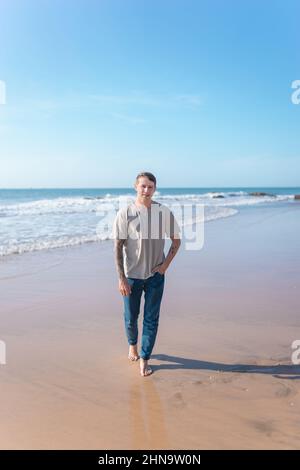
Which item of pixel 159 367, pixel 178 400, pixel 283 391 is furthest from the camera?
pixel 159 367

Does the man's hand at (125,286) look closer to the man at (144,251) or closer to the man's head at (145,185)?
the man at (144,251)

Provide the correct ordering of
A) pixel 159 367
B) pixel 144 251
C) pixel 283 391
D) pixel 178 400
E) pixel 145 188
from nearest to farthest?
pixel 178 400 → pixel 283 391 → pixel 145 188 → pixel 144 251 → pixel 159 367

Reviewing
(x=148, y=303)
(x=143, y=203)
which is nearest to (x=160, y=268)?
(x=148, y=303)

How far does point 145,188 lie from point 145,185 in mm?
31

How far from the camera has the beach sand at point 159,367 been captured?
310cm

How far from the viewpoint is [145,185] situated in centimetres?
407

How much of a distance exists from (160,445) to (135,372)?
125cm

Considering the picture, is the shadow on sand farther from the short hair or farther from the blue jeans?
the short hair

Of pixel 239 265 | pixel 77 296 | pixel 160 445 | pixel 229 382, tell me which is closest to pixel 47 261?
pixel 77 296

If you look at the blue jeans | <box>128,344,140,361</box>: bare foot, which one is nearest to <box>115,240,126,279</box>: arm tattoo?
the blue jeans

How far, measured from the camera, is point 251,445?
2.95 m

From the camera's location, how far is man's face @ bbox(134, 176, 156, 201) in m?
4.06

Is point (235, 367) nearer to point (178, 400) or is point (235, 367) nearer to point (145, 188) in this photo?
point (178, 400)
